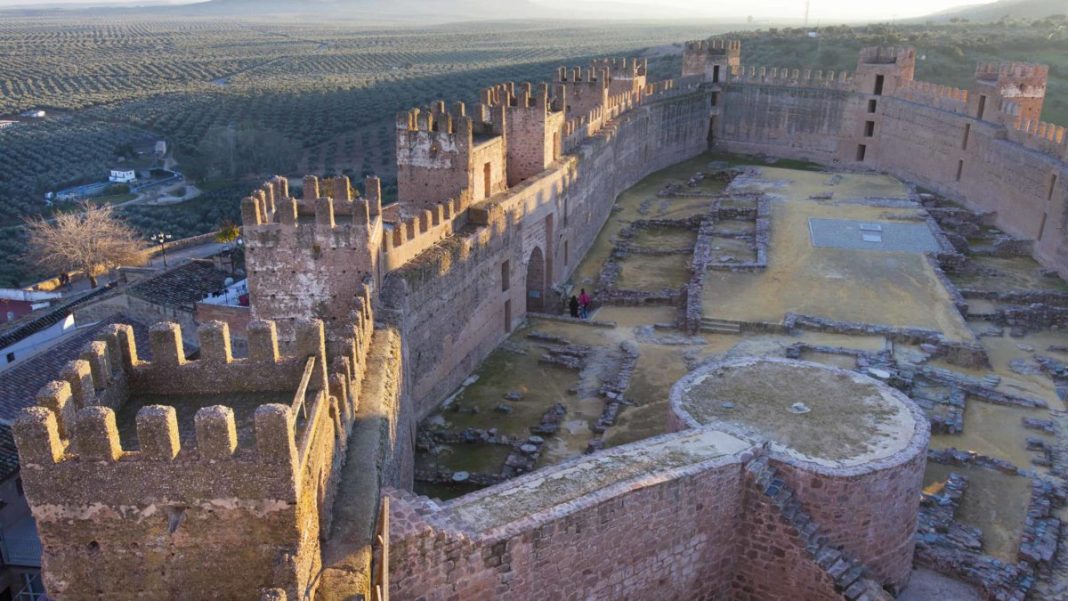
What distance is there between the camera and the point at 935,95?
33281mm

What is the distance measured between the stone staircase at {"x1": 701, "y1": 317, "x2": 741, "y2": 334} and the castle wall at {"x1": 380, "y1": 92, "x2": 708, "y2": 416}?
4.40 metres

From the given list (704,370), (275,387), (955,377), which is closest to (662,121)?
(955,377)

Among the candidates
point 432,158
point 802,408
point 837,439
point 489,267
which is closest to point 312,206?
point 489,267

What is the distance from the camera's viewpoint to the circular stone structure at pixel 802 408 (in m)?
11.7

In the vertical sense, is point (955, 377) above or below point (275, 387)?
below

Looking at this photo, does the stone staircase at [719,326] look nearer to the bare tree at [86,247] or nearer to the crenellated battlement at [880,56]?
the crenellated battlement at [880,56]

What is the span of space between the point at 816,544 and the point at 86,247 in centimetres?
3013

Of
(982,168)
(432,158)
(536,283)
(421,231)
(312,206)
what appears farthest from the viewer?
(982,168)

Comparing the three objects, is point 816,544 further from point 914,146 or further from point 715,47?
point 715,47

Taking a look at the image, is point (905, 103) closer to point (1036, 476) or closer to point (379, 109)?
point (1036, 476)

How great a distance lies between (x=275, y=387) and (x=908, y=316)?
1594 centimetres

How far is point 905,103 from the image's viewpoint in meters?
34.8

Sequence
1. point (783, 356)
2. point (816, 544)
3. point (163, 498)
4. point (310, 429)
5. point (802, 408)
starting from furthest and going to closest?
point (783, 356) < point (802, 408) < point (816, 544) < point (310, 429) < point (163, 498)

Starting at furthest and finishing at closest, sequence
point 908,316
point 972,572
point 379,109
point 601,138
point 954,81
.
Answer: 1. point 379,109
2. point 954,81
3. point 601,138
4. point 908,316
5. point 972,572
